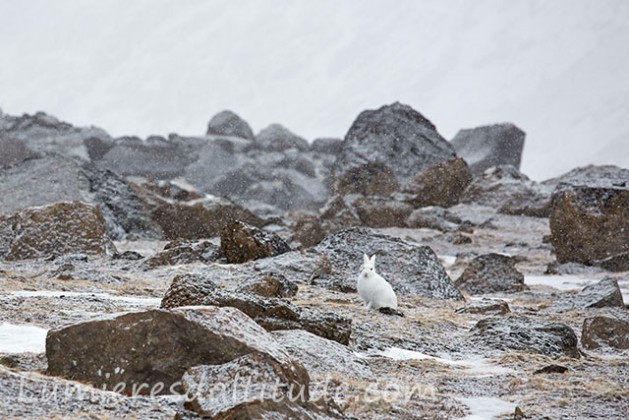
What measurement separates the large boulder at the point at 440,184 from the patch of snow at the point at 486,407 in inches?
1413

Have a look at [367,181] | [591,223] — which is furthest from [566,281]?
[367,181]

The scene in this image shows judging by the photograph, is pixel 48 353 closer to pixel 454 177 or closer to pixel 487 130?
pixel 454 177

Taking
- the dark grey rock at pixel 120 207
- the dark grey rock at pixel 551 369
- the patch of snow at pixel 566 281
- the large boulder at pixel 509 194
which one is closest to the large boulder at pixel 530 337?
the dark grey rock at pixel 551 369

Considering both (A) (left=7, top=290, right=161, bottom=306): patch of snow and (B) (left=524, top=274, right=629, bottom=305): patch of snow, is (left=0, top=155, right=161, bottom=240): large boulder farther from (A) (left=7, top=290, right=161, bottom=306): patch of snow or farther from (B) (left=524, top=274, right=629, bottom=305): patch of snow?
(A) (left=7, top=290, right=161, bottom=306): patch of snow

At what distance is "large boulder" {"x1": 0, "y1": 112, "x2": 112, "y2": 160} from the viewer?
246 ft

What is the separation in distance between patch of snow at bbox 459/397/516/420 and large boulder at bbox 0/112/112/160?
6878cm

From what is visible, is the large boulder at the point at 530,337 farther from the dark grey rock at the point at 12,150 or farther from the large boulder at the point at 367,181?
the dark grey rock at the point at 12,150

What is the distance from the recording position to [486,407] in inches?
299

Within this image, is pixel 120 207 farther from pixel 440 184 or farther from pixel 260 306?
pixel 260 306

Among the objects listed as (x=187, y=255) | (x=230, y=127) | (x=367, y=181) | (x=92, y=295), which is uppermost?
(x=230, y=127)

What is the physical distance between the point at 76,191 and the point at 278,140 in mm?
57027

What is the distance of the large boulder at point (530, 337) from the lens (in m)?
11.0

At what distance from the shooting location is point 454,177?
47812 millimetres

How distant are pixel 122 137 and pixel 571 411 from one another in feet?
257
